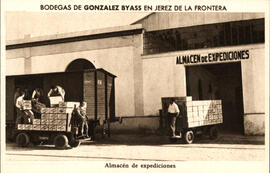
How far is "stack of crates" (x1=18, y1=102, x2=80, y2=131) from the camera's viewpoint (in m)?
10.4

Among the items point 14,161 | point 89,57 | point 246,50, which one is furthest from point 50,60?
point 246,50

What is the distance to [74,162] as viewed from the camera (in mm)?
8688

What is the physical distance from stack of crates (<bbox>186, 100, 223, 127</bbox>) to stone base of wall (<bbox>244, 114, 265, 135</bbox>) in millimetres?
1616

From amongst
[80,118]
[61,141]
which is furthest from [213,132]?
[61,141]

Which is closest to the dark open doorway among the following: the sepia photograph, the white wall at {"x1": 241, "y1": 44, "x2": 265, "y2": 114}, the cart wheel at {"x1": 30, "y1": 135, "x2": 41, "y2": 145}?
the sepia photograph

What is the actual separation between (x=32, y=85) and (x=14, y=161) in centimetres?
490

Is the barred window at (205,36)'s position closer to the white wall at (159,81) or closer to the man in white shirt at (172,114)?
the white wall at (159,81)

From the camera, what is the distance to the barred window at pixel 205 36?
46.1ft

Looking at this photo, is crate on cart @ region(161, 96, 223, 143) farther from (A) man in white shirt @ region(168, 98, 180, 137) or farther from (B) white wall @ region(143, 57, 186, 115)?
(B) white wall @ region(143, 57, 186, 115)

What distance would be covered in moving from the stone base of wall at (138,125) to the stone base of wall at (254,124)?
4.34m

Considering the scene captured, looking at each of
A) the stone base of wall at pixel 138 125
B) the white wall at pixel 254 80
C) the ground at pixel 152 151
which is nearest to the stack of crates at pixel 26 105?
the ground at pixel 152 151

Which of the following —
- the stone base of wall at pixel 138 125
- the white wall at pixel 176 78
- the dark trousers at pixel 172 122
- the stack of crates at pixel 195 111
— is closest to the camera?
the dark trousers at pixel 172 122

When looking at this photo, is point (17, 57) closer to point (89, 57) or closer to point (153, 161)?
point (89, 57)

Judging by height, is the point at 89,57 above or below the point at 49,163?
above
